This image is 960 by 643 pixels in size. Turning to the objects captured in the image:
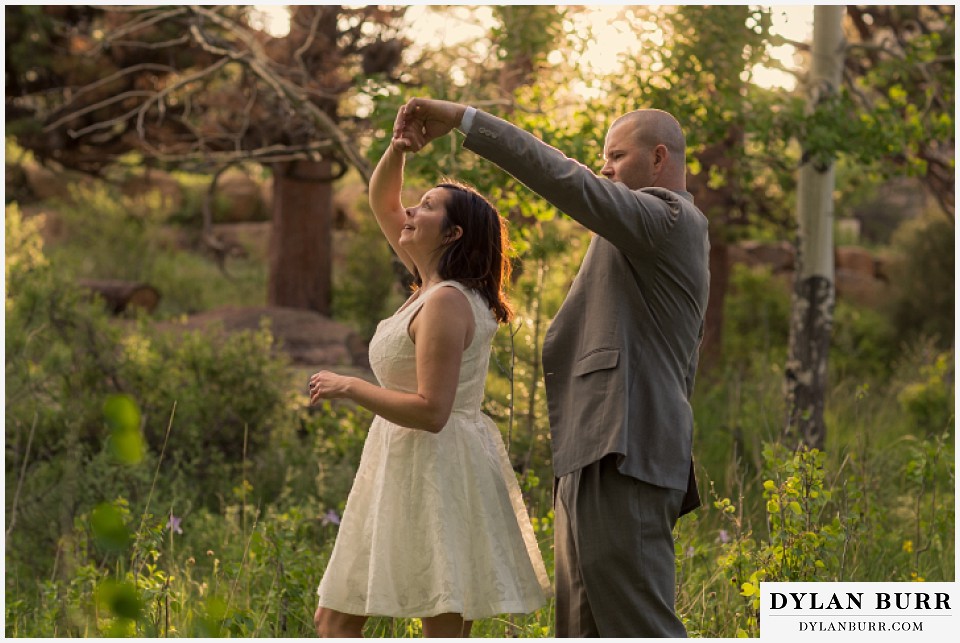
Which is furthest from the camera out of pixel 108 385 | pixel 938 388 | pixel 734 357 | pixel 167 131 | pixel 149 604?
pixel 734 357

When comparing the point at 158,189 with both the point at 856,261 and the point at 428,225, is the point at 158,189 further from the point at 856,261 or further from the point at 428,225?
the point at 428,225

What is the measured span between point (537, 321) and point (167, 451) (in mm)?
3010

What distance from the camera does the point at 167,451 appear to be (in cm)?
735

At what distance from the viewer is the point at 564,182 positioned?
2.56 meters

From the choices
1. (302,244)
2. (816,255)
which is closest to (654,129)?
(816,255)

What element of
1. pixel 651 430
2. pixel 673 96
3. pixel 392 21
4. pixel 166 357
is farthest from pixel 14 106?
pixel 651 430

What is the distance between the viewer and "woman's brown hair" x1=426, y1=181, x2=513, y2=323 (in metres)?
2.87

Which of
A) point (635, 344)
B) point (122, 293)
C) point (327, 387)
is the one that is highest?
point (122, 293)

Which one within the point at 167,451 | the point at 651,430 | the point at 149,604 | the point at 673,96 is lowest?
the point at 149,604

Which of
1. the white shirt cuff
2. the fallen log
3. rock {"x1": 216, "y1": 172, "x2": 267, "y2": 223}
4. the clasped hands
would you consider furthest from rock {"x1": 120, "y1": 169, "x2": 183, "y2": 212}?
the white shirt cuff

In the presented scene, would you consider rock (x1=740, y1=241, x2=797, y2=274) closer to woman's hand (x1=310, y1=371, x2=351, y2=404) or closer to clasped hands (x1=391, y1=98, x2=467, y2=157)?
clasped hands (x1=391, y1=98, x2=467, y2=157)

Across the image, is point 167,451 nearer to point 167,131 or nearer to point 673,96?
point 673,96

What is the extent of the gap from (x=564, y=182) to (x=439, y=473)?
31.5 inches

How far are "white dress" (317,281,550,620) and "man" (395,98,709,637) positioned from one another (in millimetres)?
188
